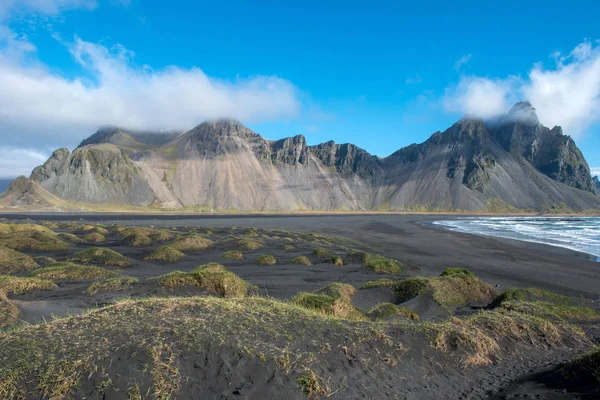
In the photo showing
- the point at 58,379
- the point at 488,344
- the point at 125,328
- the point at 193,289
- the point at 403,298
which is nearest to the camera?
the point at 58,379

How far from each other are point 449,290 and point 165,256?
78.8ft

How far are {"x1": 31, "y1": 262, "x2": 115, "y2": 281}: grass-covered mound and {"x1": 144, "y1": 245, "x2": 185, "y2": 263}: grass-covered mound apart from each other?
8547 mm

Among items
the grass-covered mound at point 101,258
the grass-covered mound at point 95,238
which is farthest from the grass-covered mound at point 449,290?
the grass-covered mound at point 95,238

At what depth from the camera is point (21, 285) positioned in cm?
1767

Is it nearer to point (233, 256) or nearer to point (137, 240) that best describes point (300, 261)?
point (233, 256)

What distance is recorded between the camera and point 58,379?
641 cm

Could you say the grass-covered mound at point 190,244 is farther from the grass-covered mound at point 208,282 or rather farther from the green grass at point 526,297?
the green grass at point 526,297

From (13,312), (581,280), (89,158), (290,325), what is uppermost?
(89,158)

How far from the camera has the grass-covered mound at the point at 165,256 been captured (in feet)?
105

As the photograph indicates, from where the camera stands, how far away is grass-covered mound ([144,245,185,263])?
31859 mm

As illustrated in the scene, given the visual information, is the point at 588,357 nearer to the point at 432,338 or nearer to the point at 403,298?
the point at 432,338

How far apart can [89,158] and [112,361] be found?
22081cm

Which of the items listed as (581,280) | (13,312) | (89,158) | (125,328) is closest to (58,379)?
(125,328)

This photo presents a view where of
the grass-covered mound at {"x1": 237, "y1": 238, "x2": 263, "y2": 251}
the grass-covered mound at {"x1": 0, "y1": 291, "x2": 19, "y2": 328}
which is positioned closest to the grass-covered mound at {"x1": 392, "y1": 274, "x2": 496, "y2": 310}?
the grass-covered mound at {"x1": 0, "y1": 291, "x2": 19, "y2": 328}
